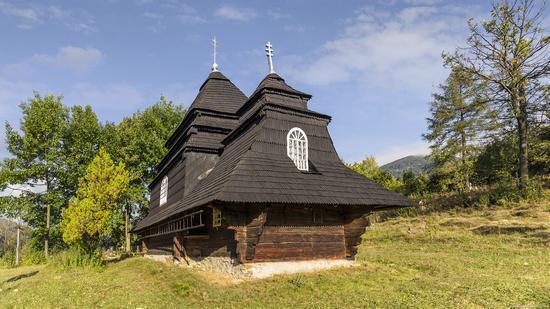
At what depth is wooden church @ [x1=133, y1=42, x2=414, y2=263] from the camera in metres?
9.95

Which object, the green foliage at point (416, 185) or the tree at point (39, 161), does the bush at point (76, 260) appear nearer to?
the tree at point (39, 161)

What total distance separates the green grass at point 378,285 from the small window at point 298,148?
13.5 ft

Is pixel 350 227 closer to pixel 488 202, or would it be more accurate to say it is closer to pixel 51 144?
pixel 488 202

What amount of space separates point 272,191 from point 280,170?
1592 mm

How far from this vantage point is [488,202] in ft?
66.2

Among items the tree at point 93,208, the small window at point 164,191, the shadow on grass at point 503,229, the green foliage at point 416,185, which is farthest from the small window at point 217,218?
the green foliage at point 416,185

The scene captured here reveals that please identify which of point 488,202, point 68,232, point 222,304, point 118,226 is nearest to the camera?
point 222,304

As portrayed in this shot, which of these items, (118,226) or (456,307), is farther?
(118,226)

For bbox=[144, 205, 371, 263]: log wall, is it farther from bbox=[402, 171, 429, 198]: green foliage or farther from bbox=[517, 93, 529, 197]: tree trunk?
bbox=[402, 171, 429, 198]: green foliage

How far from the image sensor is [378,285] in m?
9.07

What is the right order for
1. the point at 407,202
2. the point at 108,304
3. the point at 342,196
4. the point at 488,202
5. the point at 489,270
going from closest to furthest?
the point at 108,304 < the point at 489,270 < the point at 342,196 < the point at 407,202 < the point at 488,202

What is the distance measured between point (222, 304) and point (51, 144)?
27.8 metres

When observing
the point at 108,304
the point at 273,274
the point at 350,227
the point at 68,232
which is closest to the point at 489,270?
the point at 350,227

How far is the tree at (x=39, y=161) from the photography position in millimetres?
27312
